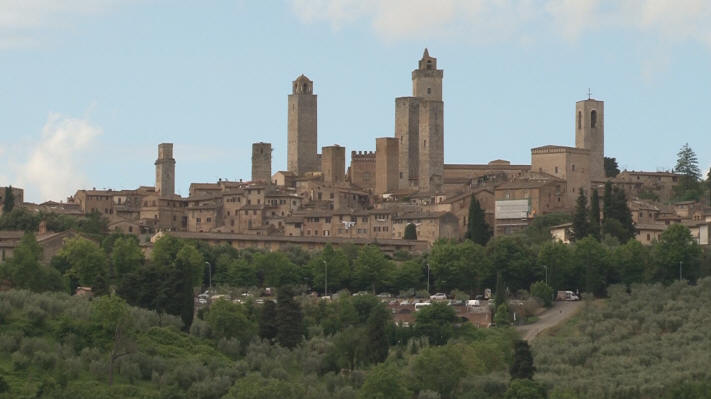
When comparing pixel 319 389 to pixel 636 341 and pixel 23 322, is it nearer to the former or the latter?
pixel 23 322

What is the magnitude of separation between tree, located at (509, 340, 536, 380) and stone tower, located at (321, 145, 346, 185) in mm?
55906

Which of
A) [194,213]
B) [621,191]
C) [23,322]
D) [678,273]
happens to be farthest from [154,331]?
[194,213]

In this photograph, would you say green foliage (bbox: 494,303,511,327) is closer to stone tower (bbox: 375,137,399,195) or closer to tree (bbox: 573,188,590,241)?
tree (bbox: 573,188,590,241)

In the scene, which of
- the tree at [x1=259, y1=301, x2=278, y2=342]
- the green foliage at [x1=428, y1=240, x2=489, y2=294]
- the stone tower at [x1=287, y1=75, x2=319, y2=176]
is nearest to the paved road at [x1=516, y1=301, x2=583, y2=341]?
the green foliage at [x1=428, y1=240, x2=489, y2=294]

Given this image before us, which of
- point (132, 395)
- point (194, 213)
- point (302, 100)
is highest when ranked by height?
point (302, 100)

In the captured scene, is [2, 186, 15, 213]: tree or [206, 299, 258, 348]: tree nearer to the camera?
[206, 299, 258, 348]: tree

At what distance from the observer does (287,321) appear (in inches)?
2603

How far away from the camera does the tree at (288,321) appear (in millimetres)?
65625

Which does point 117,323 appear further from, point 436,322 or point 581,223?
point 581,223

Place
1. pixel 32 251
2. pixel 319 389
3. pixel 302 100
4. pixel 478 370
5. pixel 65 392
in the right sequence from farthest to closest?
pixel 302 100, pixel 32 251, pixel 478 370, pixel 319 389, pixel 65 392

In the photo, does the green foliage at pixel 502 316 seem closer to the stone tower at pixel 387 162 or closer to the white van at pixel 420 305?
the white van at pixel 420 305

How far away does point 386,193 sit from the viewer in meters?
113

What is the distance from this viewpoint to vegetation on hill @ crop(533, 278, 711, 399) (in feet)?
196

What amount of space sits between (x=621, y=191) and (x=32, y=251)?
3069 centimetres
